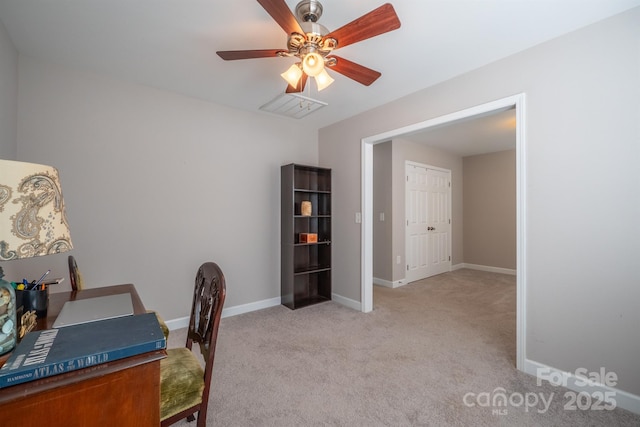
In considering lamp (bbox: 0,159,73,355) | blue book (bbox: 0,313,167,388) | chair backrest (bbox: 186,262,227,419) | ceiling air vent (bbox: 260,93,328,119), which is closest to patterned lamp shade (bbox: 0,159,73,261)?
lamp (bbox: 0,159,73,355)

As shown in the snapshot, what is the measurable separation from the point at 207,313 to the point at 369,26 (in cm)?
165

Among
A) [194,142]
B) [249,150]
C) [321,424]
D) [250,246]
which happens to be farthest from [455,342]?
[194,142]

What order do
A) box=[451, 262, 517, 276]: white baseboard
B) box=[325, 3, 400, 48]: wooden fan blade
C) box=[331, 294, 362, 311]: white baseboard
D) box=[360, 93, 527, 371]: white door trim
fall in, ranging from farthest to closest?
box=[451, 262, 517, 276]: white baseboard
box=[331, 294, 362, 311]: white baseboard
box=[360, 93, 527, 371]: white door trim
box=[325, 3, 400, 48]: wooden fan blade

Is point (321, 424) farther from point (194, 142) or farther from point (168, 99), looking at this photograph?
point (168, 99)

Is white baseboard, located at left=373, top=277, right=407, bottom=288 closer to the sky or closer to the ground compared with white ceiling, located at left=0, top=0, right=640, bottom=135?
closer to the ground

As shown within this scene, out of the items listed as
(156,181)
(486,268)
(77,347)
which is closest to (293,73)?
(77,347)

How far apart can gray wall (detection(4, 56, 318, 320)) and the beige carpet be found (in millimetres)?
527

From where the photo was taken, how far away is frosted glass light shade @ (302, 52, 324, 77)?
162 cm

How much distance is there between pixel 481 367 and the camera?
217 centimetres

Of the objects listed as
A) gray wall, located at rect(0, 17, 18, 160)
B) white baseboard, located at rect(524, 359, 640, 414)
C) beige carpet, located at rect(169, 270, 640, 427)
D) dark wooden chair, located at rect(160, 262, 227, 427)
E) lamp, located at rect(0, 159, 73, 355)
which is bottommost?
beige carpet, located at rect(169, 270, 640, 427)

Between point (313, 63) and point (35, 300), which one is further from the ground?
point (313, 63)

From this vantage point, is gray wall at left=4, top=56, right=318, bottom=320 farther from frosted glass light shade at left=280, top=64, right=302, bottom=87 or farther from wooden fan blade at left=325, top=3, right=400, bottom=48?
wooden fan blade at left=325, top=3, right=400, bottom=48

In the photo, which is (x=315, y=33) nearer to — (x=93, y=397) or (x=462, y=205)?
(x=93, y=397)

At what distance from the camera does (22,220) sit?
0.83 meters
